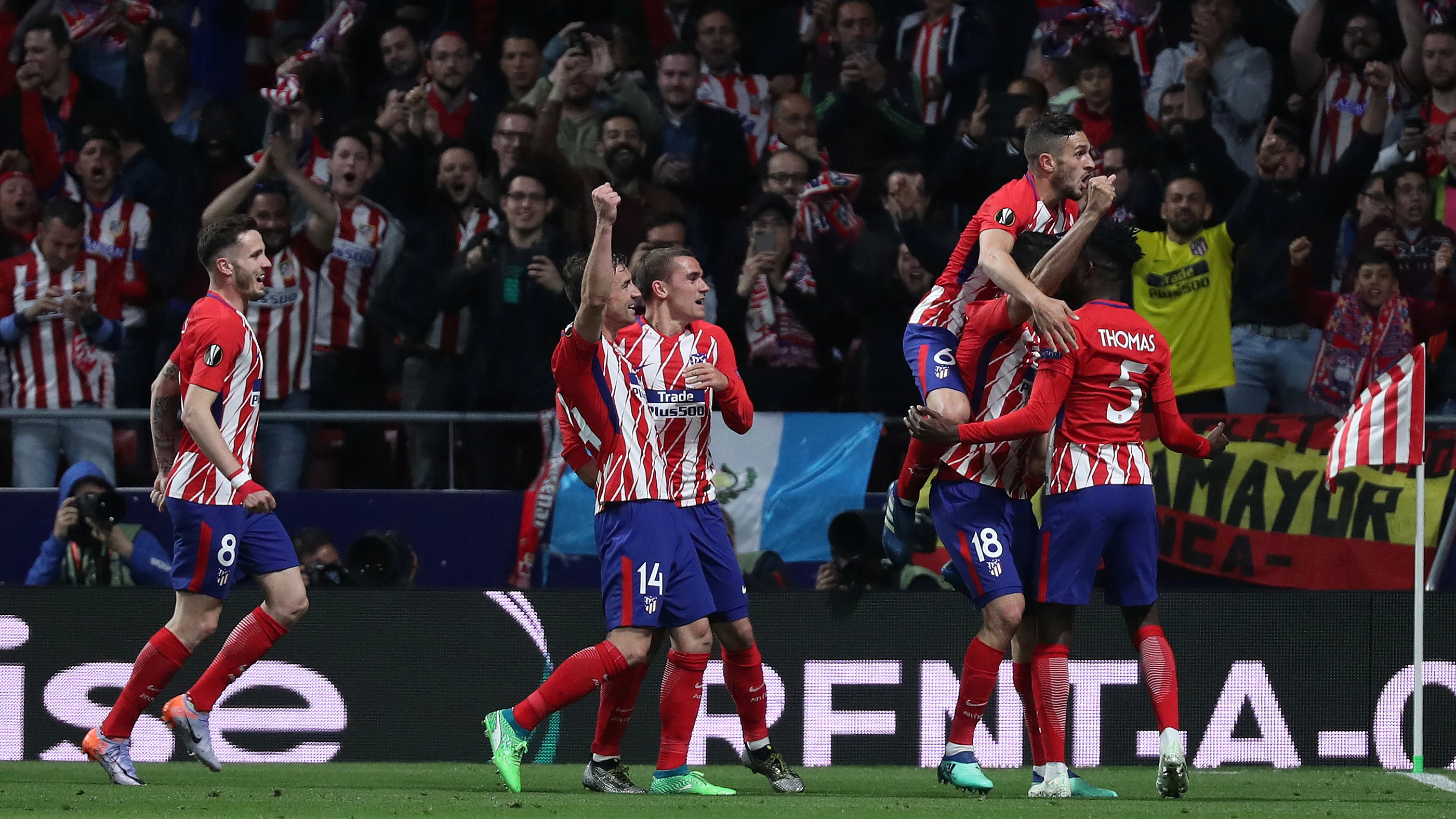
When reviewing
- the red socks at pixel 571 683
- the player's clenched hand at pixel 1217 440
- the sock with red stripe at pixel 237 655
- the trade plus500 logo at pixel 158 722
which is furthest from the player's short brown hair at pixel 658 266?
the trade plus500 logo at pixel 158 722

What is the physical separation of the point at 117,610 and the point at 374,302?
251 centimetres

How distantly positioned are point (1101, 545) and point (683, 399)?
1634 millimetres

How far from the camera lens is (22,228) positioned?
10578 millimetres

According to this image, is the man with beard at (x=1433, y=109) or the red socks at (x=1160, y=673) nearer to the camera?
the red socks at (x=1160, y=673)

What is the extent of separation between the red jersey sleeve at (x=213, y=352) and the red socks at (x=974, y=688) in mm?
3064

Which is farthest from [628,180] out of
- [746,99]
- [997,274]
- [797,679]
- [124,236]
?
[997,274]

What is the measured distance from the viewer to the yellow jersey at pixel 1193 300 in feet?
31.8

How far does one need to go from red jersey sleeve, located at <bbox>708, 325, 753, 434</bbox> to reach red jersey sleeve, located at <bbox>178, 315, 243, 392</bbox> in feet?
6.14

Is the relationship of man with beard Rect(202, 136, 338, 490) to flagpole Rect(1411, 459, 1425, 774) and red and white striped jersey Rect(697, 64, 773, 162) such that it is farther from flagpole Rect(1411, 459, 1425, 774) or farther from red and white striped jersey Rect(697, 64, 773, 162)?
flagpole Rect(1411, 459, 1425, 774)

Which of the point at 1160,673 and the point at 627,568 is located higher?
the point at 627,568

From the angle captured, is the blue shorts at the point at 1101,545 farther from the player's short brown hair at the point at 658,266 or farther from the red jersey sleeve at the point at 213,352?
the red jersey sleeve at the point at 213,352

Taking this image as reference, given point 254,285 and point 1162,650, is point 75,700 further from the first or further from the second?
point 1162,650

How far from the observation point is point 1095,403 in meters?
6.62

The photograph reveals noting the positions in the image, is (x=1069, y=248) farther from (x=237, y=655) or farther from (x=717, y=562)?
(x=237, y=655)
